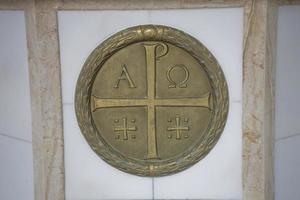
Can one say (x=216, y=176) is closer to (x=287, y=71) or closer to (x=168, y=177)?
(x=168, y=177)

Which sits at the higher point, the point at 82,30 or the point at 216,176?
the point at 82,30

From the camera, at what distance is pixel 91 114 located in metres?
2.07

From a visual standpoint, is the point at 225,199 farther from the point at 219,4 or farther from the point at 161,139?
the point at 219,4

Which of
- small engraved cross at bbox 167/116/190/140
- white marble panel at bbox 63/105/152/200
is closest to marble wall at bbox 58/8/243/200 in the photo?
white marble panel at bbox 63/105/152/200

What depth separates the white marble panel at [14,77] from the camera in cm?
208

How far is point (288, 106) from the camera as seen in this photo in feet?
7.02

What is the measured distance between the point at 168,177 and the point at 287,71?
0.63 metres

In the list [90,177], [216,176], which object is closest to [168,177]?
[216,176]

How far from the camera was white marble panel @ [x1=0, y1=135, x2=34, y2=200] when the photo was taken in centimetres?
214

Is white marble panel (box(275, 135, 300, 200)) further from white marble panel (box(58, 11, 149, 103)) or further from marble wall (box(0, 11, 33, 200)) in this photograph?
marble wall (box(0, 11, 33, 200))

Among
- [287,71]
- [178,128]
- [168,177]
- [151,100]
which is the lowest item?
[168,177]

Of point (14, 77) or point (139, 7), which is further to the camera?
point (14, 77)

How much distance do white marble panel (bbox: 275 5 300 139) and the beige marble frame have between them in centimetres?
4

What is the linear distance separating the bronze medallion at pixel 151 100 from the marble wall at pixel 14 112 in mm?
234
